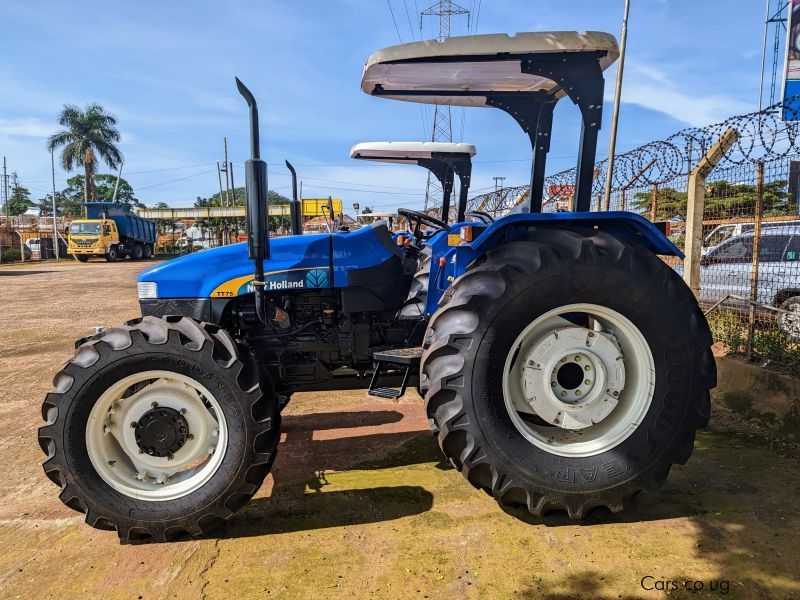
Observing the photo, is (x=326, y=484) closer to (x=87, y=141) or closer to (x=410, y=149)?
(x=410, y=149)

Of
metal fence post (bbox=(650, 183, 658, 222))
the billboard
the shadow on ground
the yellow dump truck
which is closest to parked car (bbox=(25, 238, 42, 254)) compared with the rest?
the yellow dump truck

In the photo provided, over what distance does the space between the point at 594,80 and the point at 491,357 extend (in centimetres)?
144

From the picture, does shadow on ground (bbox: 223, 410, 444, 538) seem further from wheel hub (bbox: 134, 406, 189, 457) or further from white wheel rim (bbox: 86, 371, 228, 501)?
wheel hub (bbox: 134, 406, 189, 457)

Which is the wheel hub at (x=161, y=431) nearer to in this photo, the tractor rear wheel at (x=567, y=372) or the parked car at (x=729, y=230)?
the tractor rear wheel at (x=567, y=372)

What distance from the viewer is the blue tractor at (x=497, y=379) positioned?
2.48 m

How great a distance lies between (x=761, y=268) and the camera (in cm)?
653

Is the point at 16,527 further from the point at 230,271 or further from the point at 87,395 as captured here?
the point at 230,271

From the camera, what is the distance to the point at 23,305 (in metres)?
11.2

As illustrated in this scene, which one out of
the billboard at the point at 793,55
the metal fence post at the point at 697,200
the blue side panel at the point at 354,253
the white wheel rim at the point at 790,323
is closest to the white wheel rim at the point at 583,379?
the blue side panel at the point at 354,253

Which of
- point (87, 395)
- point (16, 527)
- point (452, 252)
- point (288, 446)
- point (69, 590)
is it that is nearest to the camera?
point (69, 590)

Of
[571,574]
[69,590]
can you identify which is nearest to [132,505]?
[69,590]

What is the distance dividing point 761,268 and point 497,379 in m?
5.66

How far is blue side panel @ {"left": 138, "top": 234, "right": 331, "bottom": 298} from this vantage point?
Answer: 3111 millimetres

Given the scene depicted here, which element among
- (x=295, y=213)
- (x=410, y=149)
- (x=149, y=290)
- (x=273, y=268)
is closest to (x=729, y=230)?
(x=410, y=149)
